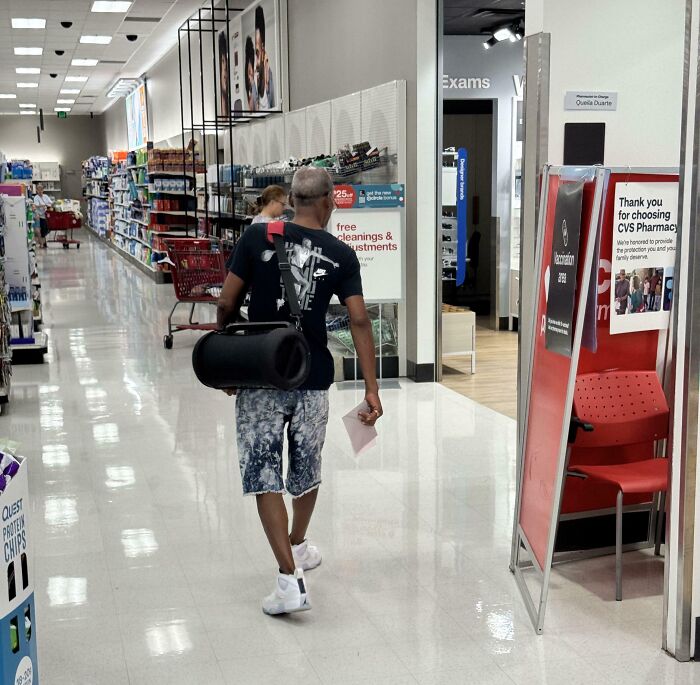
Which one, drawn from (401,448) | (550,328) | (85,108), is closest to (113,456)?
(401,448)

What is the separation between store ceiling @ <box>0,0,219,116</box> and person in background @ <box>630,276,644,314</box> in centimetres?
1104

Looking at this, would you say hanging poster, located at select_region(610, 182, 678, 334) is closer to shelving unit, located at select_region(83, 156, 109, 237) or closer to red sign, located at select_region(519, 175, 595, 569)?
red sign, located at select_region(519, 175, 595, 569)

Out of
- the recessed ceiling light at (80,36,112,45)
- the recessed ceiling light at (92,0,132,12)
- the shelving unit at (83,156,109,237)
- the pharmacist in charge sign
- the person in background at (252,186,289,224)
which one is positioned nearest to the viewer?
the person in background at (252,186,289,224)

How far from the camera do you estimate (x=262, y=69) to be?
39.4 ft

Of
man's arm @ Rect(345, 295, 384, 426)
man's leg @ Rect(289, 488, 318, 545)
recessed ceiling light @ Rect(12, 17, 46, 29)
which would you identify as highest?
recessed ceiling light @ Rect(12, 17, 46, 29)

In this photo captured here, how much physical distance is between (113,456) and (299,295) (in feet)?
9.18

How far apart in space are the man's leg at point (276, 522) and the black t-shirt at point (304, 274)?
0.42m

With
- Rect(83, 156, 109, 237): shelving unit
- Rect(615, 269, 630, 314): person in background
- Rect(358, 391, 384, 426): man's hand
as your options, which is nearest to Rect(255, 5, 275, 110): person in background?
Rect(615, 269, 630, 314): person in background

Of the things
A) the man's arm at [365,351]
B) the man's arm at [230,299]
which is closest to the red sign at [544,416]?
the man's arm at [365,351]

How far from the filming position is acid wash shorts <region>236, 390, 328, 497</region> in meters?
3.37

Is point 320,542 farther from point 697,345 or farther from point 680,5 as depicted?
point 680,5

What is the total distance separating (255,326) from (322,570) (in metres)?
1.20

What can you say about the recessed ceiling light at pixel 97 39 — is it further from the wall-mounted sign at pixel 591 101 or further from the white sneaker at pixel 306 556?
the white sneaker at pixel 306 556

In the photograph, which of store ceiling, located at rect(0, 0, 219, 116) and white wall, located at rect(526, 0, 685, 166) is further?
store ceiling, located at rect(0, 0, 219, 116)
